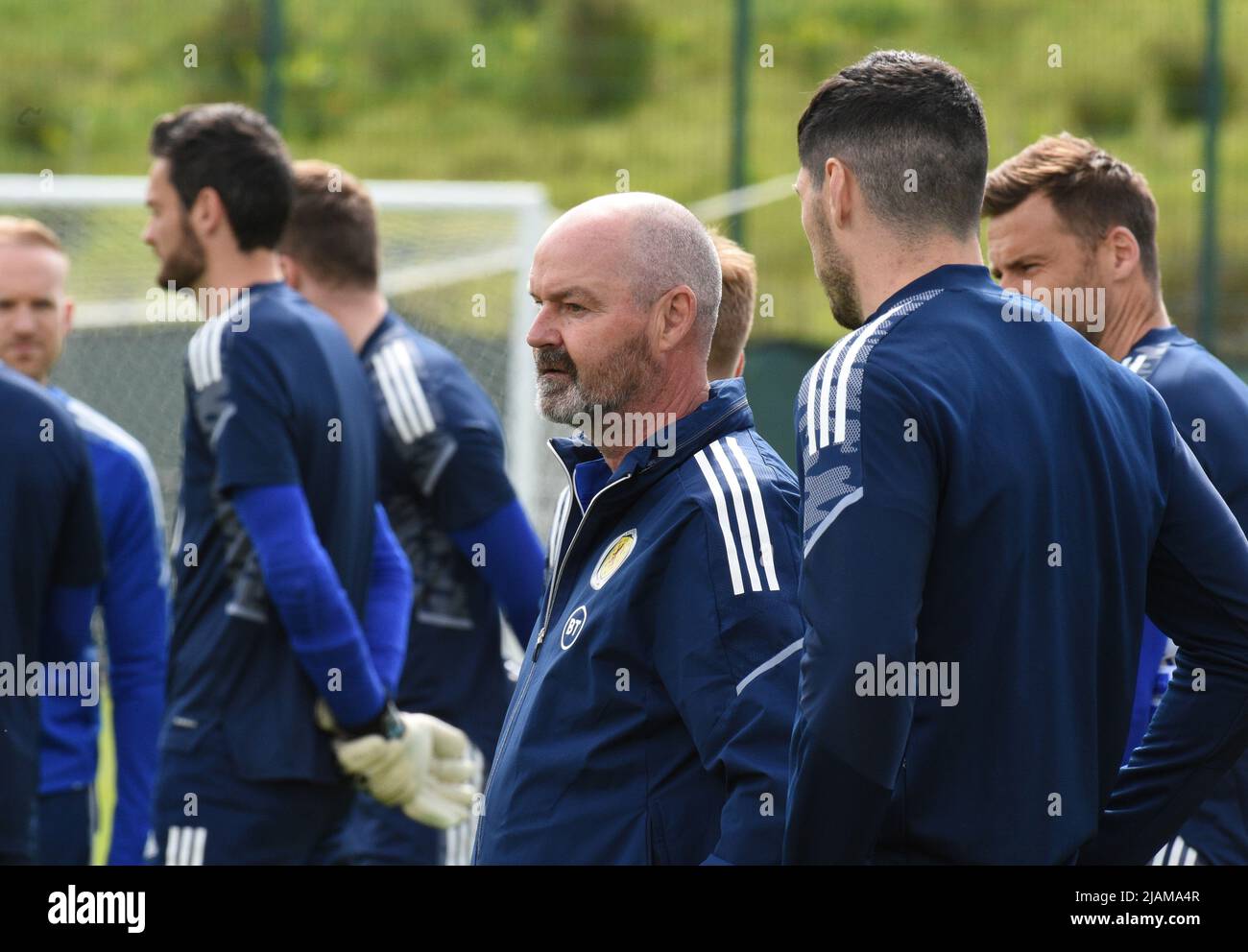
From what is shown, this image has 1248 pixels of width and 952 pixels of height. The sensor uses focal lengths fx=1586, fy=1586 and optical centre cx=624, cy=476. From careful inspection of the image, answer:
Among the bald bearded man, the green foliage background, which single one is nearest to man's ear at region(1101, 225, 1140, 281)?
the bald bearded man

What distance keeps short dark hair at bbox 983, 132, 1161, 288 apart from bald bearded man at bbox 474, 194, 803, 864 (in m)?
1.02

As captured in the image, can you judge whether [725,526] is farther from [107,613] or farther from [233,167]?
[107,613]

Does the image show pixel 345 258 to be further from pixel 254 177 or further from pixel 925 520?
pixel 925 520

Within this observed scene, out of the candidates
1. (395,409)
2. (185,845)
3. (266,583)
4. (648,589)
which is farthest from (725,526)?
(395,409)

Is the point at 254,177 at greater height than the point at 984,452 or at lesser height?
greater

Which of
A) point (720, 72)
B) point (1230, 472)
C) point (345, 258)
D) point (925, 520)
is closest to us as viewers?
point (925, 520)

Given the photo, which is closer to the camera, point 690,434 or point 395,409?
point 690,434

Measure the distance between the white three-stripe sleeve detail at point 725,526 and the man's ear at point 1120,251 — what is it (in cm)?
136

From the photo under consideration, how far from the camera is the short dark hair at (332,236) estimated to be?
4.32m

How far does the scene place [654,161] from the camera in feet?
32.3

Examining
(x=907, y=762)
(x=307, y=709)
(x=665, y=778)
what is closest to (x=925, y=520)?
(x=907, y=762)

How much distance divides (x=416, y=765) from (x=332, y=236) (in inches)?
Answer: 59.3

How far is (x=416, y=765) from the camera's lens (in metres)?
3.71
